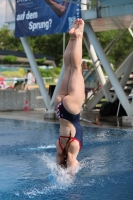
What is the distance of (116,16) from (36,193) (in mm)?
9446

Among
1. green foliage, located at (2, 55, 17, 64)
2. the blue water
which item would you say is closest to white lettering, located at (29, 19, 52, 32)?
the blue water

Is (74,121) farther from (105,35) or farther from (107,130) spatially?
(105,35)

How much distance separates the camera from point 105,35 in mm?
65375

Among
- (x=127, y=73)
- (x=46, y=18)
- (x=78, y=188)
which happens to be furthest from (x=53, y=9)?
(x=78, y=188)

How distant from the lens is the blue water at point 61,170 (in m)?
7.17

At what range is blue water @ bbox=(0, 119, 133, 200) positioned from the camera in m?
7.17

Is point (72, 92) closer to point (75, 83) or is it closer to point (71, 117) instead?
point (75, 83)

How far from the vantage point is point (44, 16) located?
58.7 feet

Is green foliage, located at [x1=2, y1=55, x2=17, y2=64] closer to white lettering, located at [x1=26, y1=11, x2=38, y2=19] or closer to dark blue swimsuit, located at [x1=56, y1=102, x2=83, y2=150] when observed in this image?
white lettering, located at [x1=26, y1=11, x2=38, y2=19]

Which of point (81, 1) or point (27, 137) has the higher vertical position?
point (81, 1)

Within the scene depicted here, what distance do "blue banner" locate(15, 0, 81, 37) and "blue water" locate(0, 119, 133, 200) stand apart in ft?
13.9

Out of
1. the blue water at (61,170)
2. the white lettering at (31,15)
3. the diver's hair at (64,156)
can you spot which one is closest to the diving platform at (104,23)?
the white lettering at (31,15)

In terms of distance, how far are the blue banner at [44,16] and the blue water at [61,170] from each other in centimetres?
422

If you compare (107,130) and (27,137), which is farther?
(107,130)
